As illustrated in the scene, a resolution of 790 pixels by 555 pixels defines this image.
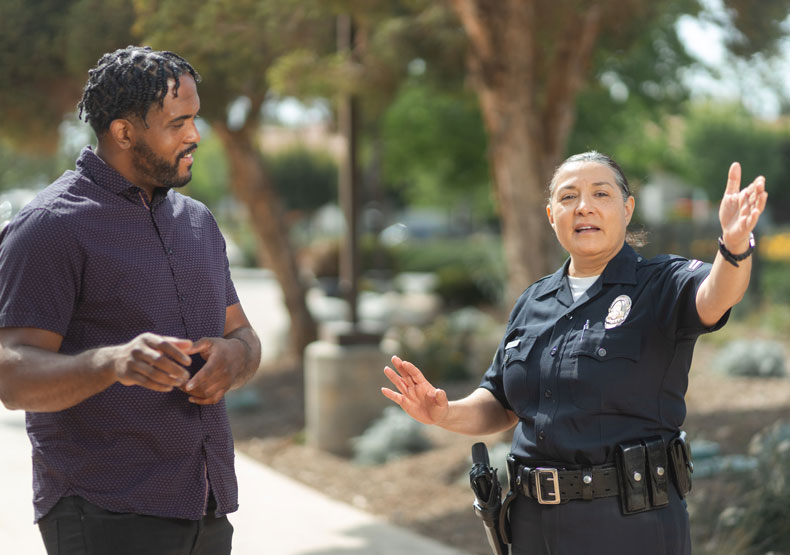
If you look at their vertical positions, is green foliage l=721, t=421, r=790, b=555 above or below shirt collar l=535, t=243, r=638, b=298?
below

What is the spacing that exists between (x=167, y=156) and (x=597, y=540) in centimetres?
149

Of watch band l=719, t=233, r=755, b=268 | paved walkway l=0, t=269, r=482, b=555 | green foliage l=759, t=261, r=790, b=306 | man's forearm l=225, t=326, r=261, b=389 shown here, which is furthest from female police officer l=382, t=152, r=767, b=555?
green foliage l=759, t=261, r=790, b=306

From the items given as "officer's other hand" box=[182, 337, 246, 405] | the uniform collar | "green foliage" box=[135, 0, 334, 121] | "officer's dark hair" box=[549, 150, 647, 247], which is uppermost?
"green foliage" box=[135, 0, 334, 121]

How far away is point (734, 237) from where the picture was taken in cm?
222

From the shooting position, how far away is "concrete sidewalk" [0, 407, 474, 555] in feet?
17.7

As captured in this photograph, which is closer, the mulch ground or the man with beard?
the man with beard

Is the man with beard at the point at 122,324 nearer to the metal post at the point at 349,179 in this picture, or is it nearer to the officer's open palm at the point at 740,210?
the officer's open palm at the point at 740,210

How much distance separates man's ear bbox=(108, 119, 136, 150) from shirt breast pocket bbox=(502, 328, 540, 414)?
3.91 ft

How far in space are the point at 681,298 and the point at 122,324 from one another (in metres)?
1.41

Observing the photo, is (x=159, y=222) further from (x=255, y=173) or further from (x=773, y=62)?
(x=255, y=173)

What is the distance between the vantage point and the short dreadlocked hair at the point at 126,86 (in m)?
2.34

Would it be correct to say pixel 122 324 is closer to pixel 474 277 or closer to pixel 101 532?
pixel 101 532

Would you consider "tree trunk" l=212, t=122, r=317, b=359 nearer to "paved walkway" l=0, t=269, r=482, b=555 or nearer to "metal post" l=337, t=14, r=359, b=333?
"metal post" l=337, t=14, r=359, b=333

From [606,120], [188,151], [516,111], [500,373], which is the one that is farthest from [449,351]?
[188,151]
